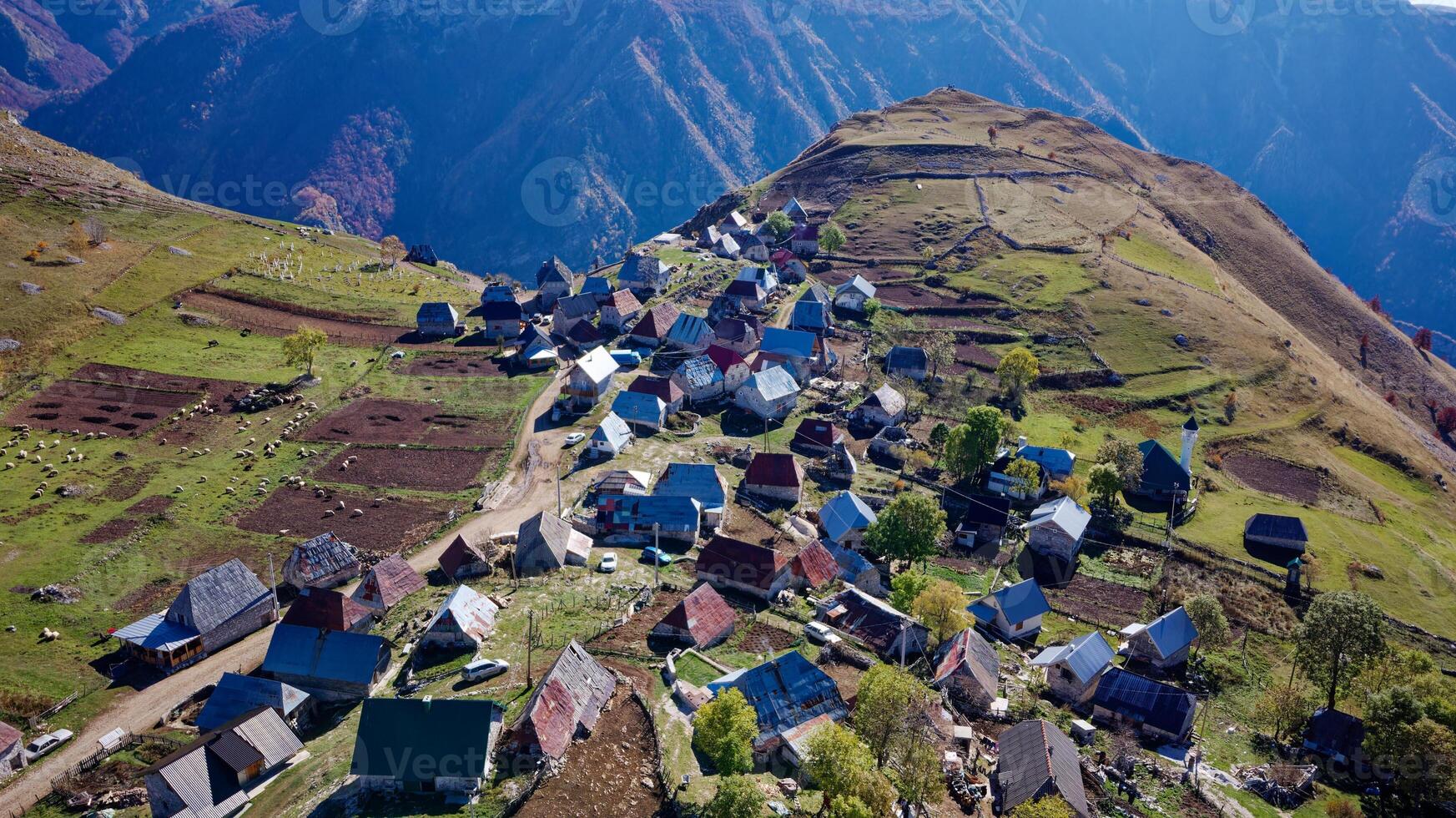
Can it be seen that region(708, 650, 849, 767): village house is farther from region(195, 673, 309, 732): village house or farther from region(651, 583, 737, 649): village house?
region(195, 673, 309, 732): village house

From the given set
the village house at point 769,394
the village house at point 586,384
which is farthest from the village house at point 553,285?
the village house at point 769,394

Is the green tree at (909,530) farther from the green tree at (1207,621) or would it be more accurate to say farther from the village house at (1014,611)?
the green tree at (1207,621)

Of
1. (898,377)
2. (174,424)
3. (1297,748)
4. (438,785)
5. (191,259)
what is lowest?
(438,785)

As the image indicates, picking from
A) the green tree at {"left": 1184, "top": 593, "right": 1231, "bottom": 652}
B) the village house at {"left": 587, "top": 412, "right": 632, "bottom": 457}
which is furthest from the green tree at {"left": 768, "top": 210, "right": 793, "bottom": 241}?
the green tree at {"left": 1184, "top": 593, "right": 1231, "bottom": 652}

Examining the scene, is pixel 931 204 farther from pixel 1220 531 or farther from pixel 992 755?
pixel 992 755

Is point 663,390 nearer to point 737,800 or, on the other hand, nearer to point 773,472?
point 773,472

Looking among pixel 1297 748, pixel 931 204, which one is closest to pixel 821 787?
pixel 1297 748
